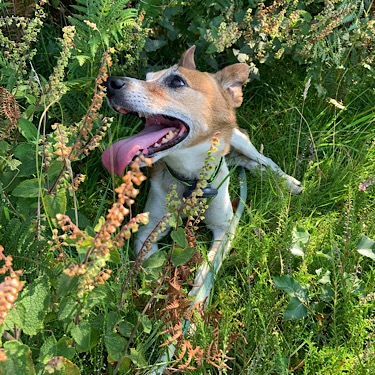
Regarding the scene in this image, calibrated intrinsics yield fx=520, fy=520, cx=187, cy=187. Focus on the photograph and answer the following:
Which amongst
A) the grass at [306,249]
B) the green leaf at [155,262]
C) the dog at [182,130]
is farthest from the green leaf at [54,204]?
the grass at [306,249]

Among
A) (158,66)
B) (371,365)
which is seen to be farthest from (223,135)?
(371,365)

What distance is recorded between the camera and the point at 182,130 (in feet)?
9.35

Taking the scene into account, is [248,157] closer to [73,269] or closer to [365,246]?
[365,246]

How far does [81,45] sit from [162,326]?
1.70 m

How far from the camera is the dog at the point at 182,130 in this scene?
8.96 ft

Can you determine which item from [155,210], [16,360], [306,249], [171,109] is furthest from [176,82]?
[16,360]

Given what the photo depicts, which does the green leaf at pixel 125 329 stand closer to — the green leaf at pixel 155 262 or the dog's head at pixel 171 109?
the green leaf at pixel 155 262

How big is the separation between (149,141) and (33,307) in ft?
4.11

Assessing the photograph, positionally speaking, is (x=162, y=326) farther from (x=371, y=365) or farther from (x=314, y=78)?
(x=314, y=78)

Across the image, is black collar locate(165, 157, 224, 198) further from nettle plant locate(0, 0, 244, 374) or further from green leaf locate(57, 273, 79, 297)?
green leaf locate(57, 273, 79, 297)

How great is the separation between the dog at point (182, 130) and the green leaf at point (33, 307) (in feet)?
3.07

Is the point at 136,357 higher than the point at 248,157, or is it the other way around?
the point at 136,357

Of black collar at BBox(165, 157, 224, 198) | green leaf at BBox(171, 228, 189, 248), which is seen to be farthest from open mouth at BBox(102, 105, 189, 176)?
green leaf at BBox(171, 228, 189, 248)

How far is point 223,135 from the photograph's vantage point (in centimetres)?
304
